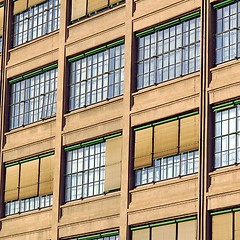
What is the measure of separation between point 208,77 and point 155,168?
444 centimetres

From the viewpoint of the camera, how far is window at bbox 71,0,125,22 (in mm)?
52344

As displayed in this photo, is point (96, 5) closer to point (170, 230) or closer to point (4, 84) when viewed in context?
point (4, 84)

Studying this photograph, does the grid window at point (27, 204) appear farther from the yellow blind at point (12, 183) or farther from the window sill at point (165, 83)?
the window sill at point (165, 83)

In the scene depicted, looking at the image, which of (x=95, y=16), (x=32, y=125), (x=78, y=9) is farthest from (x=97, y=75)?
(x=32, y=125)

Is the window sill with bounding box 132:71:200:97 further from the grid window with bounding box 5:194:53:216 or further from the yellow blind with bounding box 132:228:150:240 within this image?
the grid window with bounding box 5:194:53:216

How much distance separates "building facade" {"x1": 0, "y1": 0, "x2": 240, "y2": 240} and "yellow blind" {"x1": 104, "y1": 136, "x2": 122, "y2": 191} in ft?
0.21

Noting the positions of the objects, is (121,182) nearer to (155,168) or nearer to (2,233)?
(155,168)

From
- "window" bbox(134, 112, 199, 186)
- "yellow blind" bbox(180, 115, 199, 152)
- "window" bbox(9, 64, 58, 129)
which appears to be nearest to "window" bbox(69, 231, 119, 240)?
"window" bbox(134, 112, 199, 186)

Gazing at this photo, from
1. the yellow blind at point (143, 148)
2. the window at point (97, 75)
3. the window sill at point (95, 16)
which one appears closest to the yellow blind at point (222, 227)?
the yellow blind at point (143, 148)

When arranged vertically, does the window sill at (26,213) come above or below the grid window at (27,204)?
below

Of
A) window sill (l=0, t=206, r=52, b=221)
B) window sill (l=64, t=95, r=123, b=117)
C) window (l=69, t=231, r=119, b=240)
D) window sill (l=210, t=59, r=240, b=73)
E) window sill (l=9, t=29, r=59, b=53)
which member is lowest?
window (l=69, t=231, r=119, b=240)

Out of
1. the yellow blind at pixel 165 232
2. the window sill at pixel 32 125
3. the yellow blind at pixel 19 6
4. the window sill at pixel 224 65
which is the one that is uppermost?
the yellow blind at pixel 19 6

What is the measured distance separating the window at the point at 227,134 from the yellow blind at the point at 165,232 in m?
3.12

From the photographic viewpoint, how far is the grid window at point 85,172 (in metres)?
51.1
